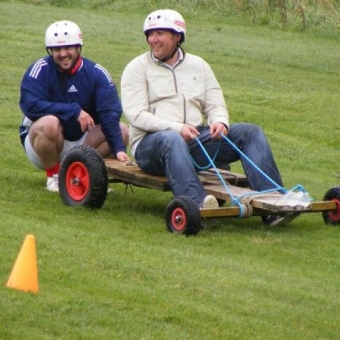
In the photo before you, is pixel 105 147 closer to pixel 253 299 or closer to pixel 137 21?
pixel 253 299

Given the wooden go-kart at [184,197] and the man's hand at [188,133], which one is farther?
the man's hand at [188,133]

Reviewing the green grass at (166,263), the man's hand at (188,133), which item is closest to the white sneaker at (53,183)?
the green grass at (166,263)

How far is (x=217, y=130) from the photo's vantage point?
34.5ft

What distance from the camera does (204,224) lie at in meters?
10.1

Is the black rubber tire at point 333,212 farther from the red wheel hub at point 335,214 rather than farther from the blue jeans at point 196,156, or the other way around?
the blue jeans at point 196,156

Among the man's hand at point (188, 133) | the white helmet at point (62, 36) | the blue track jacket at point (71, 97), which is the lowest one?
the man's hand at point (188, 133)

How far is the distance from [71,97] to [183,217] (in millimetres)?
2080

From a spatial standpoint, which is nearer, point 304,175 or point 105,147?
point 105,147

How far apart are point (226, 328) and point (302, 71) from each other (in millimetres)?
14315

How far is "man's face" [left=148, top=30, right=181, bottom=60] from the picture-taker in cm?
1062

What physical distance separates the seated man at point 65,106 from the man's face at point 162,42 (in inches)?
30.9

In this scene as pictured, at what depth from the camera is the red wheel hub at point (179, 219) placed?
972cm

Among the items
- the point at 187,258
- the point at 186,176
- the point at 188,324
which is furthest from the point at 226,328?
the point at 186,176

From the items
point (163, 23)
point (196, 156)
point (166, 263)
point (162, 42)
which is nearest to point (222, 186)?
point (196, 156)
